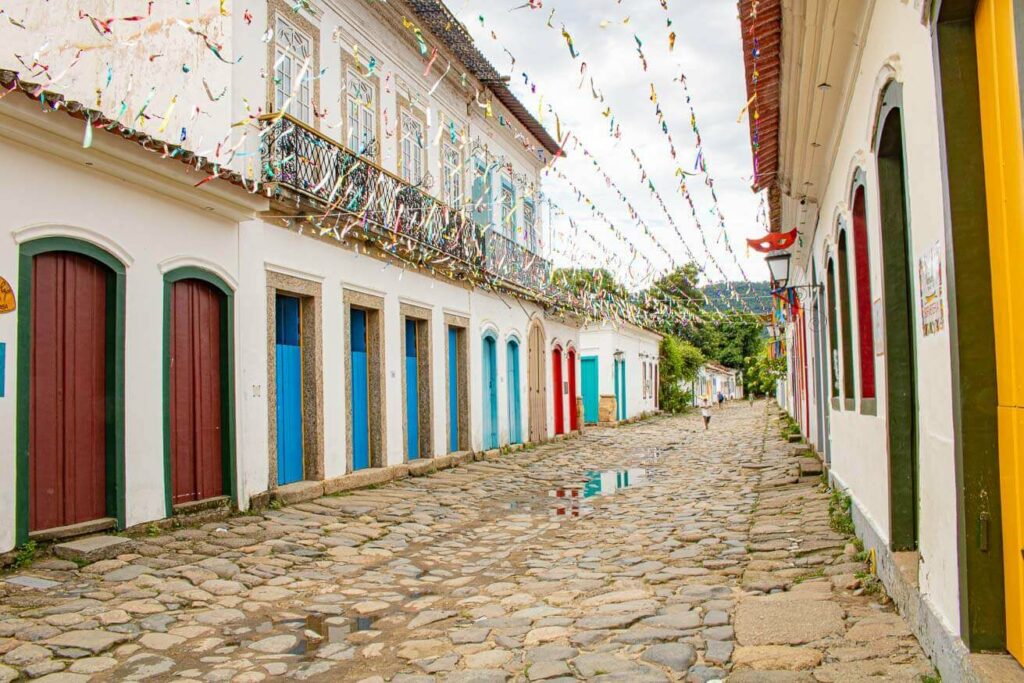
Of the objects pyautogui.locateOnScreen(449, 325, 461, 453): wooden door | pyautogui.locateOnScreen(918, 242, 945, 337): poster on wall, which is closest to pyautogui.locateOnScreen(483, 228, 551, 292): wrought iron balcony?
pyautogui.locateOnScreen(449, 325, 461, 453): wooden door

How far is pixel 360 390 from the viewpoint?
11180 mm

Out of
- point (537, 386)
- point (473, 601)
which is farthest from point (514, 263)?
point (473, 601)

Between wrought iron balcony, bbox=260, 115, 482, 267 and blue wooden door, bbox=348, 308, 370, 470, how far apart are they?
1260 mm

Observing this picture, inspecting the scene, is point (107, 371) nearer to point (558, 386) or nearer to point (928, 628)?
point (928, 628)

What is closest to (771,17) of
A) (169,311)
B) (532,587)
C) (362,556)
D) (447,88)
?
(532,587)

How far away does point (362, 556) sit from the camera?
6.90 m

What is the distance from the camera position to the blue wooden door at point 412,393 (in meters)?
12.6

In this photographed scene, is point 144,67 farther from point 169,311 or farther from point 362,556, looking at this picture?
point 362,556

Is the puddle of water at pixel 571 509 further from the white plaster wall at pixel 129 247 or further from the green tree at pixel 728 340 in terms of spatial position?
A: the green tree at pixel 728 340

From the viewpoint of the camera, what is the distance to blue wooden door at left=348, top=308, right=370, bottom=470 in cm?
1100

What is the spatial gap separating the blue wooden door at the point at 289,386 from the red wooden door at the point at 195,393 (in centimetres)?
109

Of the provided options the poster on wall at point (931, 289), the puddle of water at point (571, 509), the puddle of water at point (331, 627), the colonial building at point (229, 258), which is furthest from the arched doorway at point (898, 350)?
the puddle of water at point (571, 509)

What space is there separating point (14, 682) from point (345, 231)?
663 centimetres

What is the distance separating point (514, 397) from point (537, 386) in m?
1.45
